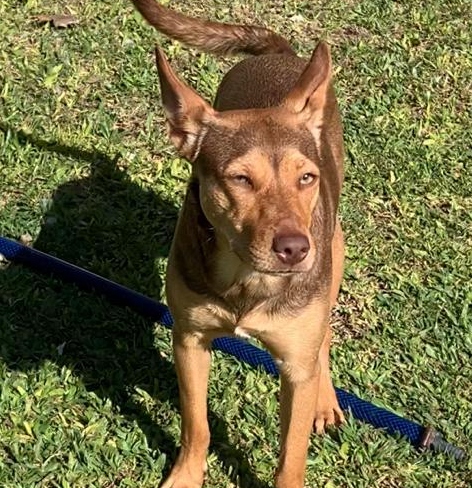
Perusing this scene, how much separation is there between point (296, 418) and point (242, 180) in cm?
118

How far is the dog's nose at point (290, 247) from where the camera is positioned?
12.1 feet

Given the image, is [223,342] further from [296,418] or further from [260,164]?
[260,164]

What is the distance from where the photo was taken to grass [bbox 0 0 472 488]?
4961mm

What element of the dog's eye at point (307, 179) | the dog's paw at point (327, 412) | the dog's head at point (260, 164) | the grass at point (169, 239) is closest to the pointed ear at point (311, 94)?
the dog's head at point (260, 164)

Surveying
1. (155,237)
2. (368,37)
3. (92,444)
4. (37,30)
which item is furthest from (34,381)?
(368,37)

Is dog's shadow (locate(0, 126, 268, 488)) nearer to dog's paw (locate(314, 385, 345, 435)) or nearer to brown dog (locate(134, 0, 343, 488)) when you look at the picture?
dog's paw (locate(314, 385, 345, 435))

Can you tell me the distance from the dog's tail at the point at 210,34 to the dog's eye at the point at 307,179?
1.77 meters

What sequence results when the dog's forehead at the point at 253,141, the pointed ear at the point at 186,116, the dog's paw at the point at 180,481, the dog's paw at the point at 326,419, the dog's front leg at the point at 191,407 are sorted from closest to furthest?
the dog's forehead at the point at 253,141, the pointed ear at the point at 186,116, the dog's front leg at the point at 191,407, the dog's paw at the point at 180,481, the dog's paw at the point at 326,419

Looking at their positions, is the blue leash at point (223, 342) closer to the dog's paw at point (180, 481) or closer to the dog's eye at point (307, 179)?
the dog's paw at point (180, 481)

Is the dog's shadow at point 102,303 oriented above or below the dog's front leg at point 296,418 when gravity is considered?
below

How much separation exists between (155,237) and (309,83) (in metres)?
2.22

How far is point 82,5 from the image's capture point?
25.3 ft

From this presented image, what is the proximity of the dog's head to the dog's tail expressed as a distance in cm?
130

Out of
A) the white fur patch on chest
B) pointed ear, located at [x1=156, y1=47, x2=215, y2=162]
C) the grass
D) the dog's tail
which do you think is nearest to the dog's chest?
the white fur patch on chest
